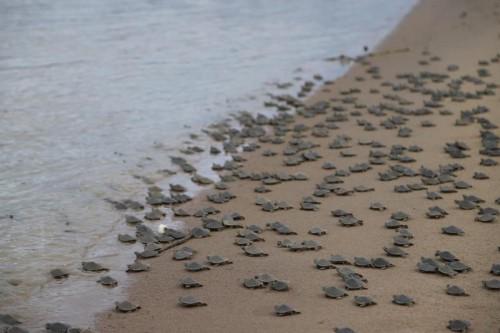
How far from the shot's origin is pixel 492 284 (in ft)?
25.8

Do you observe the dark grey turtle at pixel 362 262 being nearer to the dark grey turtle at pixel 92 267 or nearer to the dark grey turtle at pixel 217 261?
the dark grey turtle at pixel 217 261

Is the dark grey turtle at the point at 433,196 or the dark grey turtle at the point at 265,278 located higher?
the dark grey turtle at the point at 433,196

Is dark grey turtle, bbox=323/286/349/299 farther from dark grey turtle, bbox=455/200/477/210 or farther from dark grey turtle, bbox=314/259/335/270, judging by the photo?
dark grey turtle, bbox=455/200/477/210

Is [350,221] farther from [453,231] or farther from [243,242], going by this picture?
[243,242]

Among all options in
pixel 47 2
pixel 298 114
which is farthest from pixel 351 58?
pixel 47 2

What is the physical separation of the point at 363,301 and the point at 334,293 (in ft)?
1.01

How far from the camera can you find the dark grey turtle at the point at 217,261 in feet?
28.5

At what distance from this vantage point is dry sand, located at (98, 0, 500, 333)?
293 inches

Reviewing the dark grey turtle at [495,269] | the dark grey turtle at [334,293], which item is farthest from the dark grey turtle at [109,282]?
the dark grey turtle at [495,269]

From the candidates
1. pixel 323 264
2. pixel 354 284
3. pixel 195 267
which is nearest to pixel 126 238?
pixel 195 267

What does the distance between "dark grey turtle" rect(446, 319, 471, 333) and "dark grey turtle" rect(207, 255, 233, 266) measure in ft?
8.27

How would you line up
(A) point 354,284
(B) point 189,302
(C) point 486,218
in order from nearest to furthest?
(B) point 189,302 < (A) point 354,284 < (C) point 486,218

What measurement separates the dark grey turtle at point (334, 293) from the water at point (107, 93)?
201 cm

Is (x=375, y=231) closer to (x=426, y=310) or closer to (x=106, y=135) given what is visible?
(x=426, y=310)
